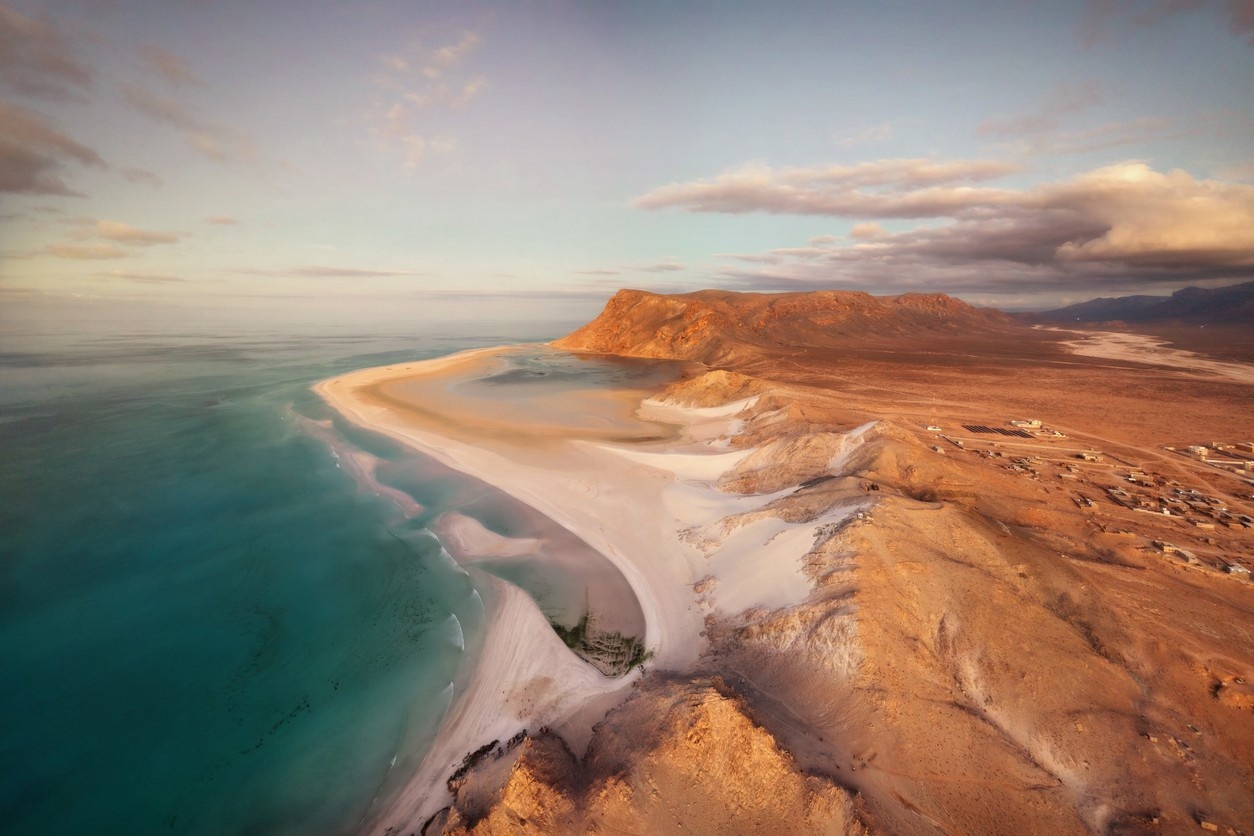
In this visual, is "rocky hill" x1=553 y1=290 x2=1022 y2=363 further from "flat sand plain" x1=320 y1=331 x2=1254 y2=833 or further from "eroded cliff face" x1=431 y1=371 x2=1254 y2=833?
"eroded cliff face" x1=431 y1=371 x2=1254 y2=833

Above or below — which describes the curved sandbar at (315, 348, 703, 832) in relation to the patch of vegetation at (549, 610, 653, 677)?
above

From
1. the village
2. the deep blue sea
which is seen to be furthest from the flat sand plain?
the deep blue sea

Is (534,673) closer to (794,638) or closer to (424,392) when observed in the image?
(794,638)

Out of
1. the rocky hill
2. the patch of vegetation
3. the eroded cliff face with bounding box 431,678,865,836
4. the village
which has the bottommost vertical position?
the patch of vegetation

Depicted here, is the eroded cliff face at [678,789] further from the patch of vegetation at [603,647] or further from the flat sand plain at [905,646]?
the patch of vegetation at [603,647]

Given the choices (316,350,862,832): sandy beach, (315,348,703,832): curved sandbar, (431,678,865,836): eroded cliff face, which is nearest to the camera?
(431,678,865,836): eroded cliff face

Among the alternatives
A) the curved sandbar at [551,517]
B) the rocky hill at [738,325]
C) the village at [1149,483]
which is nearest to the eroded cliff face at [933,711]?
the curved sandbar at [551,517]

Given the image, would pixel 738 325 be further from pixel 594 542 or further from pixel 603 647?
pixel 603 647
